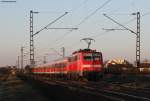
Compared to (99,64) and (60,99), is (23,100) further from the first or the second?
(99,64)

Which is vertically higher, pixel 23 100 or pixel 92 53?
pixel 92 53

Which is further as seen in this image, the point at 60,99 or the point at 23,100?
the point at 23,100

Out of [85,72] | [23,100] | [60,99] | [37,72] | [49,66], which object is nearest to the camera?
[60,99]

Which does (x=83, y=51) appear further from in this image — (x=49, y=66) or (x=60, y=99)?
(x=49, y=66)

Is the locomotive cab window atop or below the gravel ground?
atop

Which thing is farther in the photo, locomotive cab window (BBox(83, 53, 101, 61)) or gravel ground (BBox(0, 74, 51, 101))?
locomotive cab window (BBox(83, 53, 101, 61))

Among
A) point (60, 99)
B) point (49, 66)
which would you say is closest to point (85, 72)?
point (60, 99)

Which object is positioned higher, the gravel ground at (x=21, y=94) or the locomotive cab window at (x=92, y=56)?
the locomotive cab window at (x=92, y=56)

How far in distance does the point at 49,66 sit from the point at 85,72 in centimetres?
3637

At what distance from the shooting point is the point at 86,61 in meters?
50.0

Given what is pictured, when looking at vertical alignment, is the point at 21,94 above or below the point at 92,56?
below

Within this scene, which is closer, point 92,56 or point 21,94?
point 21,94

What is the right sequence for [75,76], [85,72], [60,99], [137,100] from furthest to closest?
[75,76] < [85,72] < [60,99] < [137,100]

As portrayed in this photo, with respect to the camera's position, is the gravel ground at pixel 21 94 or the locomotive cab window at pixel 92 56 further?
the locomotive cab window at pixel 92 56
